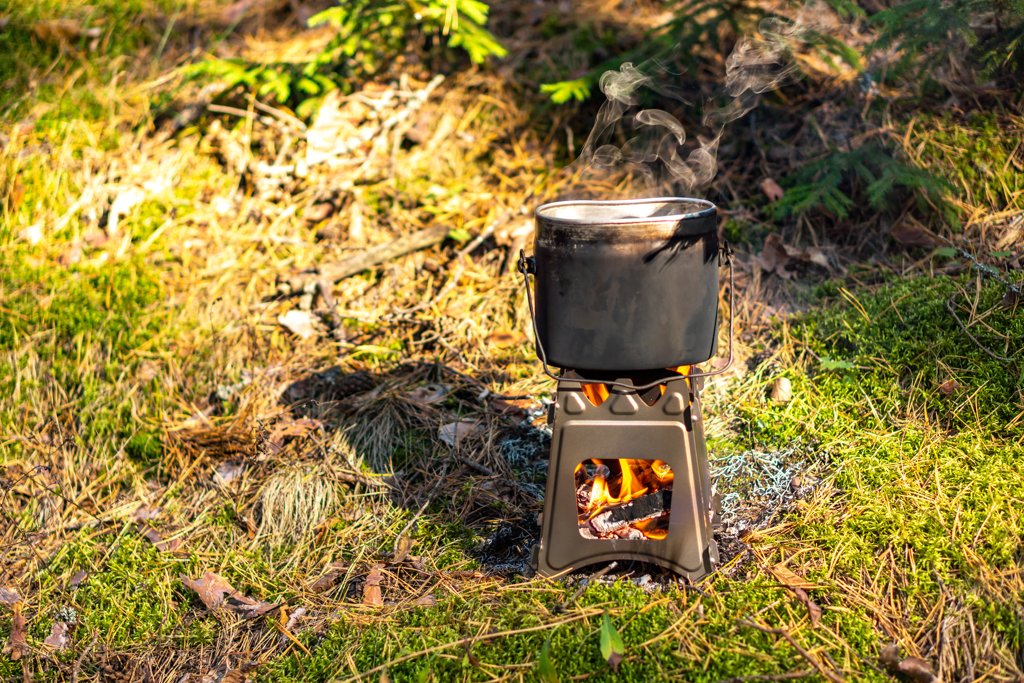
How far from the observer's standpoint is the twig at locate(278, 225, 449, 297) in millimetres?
4168

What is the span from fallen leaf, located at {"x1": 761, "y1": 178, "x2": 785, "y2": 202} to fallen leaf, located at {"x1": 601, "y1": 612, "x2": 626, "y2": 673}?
270cm

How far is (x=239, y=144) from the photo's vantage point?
16.0 ft

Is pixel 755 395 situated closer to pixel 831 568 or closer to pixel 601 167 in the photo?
pixel 831 568

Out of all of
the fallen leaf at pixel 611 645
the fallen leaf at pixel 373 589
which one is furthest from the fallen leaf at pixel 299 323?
the fallen leaf at pixel 611 645

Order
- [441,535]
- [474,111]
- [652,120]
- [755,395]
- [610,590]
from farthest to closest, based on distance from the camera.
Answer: [474,111] < [652,120] < [755,395] < [441,535] < [610,590]

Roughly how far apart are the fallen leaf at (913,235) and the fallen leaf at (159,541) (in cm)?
347

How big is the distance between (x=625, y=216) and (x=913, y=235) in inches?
74.3

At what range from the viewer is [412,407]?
3533mm

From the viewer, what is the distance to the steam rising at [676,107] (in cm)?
436

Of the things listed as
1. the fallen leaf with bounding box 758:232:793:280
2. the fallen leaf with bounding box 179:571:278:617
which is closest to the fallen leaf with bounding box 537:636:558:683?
the fallen leaf with bounding box 179:571:278:617

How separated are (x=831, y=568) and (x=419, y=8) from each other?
3496 millimetres

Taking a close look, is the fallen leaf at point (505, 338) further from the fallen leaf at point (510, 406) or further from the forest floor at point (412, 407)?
the fallen leaf at point (510, 406)

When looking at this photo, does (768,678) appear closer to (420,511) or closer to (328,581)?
(420,511)

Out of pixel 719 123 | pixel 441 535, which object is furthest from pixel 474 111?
pixel 441 535
